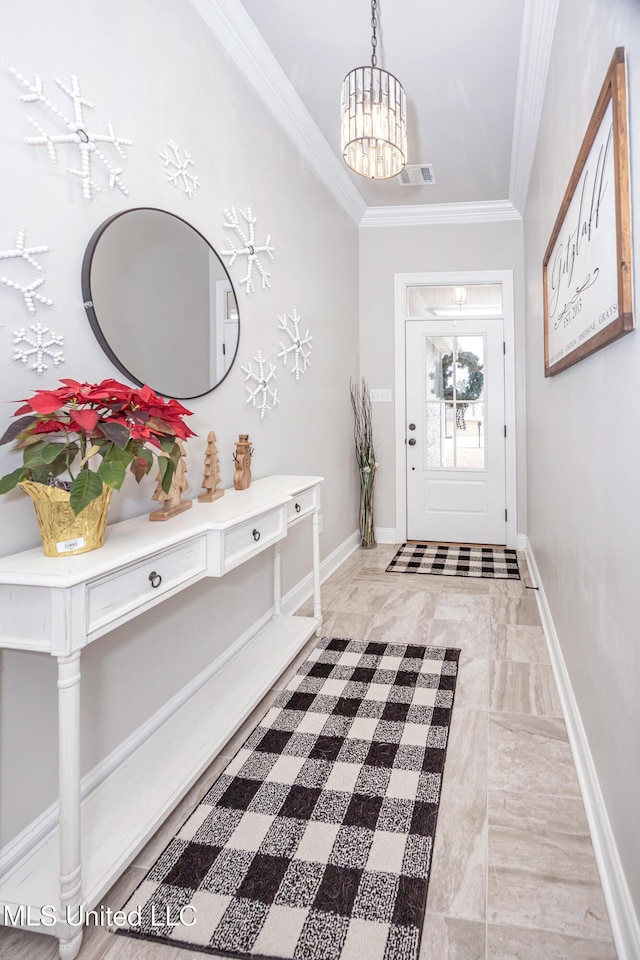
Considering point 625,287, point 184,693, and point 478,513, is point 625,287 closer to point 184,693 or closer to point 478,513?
point 184,693

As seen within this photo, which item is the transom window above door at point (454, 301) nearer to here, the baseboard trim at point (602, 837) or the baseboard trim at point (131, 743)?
the baseboard trim at point (131, 743)

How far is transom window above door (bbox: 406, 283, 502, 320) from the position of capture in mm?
4684

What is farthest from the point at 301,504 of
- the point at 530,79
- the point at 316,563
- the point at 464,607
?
the point at 530,79

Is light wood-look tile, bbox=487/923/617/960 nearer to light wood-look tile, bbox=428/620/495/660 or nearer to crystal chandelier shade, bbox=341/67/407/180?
light wood-look tile, bbox=428/620/495/660

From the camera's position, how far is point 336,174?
384 centimetres

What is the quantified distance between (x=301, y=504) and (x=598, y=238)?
5.08 ft

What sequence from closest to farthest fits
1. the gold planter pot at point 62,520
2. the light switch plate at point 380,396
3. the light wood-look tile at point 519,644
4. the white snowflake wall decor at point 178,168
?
the gold planter pot at point 62,520 → the white snowflake wall decor at point 178,168 → the light wood-look tile at point 519,644 → the light switch plate at point 380,396

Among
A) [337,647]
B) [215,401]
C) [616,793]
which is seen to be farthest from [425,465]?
[616,793]

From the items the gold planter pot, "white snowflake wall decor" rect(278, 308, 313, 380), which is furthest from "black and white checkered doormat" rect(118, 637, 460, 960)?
"white snowflake wall decor" rect(278, 308, 313, 380)

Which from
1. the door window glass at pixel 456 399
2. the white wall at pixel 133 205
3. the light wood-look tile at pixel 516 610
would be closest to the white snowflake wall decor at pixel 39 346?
the white wall at pixel 133 205

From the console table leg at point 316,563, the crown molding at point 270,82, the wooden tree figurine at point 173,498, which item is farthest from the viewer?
the console table leg at point 316,563

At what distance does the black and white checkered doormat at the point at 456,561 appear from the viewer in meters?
3.97

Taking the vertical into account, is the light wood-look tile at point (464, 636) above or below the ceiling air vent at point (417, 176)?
below

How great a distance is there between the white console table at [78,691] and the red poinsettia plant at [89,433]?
0.17 metres
